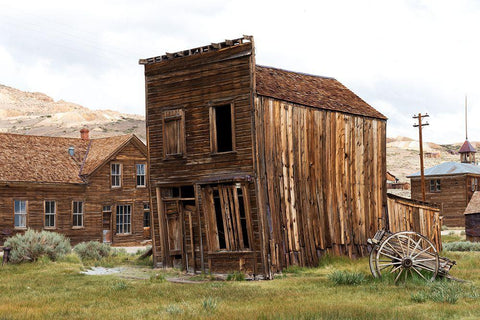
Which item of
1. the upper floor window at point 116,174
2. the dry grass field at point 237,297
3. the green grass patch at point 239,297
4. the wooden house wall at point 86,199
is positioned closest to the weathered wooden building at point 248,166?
the dry grass field at point 237,297

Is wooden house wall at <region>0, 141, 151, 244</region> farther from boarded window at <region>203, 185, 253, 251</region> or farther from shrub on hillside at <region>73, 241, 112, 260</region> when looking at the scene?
boarded window at <region>203, 185, 253, 251</region>

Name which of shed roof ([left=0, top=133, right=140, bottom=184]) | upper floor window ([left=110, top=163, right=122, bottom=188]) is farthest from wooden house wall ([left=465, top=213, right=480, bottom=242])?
upper floor window ([left=110, top=163, right=122, bottom=188])

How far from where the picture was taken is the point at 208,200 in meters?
19.1

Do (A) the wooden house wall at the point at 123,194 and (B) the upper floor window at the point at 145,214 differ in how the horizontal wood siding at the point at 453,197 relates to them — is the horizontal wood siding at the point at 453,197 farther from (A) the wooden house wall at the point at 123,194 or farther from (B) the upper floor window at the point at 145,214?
(A) the wooden house wall at the point at 123,194

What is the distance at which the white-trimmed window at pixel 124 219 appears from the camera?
113ft

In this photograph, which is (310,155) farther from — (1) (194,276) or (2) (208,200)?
A: (1) (194,276)

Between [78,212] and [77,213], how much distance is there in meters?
0.09

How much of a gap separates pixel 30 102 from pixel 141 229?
140 meters

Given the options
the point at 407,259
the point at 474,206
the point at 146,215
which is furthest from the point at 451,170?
the point at 407,259

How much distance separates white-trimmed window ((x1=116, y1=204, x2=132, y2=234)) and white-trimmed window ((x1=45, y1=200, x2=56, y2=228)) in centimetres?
393

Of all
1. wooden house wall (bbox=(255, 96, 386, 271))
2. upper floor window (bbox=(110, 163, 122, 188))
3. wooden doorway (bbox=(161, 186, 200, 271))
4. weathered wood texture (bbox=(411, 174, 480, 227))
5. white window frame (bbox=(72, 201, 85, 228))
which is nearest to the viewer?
wooden house wall (bbox=(255, 96, 386, 271))

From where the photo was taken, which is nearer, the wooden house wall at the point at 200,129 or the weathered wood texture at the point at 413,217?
the wooden house wall at the point at 200,129

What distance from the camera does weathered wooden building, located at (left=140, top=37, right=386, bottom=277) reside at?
18266 millimetres

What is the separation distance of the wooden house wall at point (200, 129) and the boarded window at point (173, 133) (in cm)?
14
